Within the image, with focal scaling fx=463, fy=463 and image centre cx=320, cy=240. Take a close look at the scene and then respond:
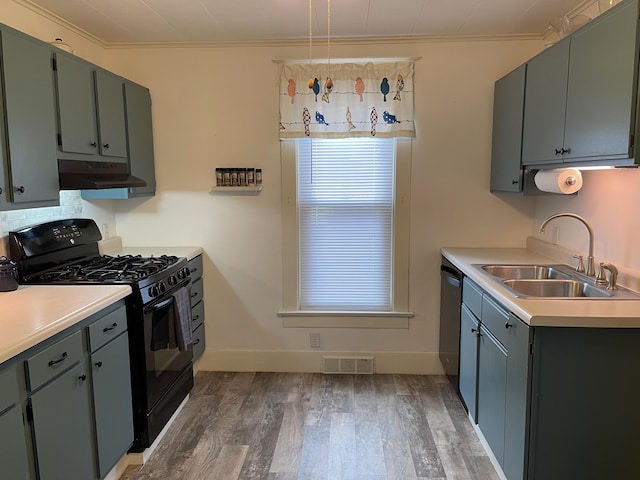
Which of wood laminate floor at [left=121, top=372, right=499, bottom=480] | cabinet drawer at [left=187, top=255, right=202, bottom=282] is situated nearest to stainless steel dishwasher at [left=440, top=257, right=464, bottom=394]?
wood laminate floor at [left=121, top=372, right=499, bottom=480]

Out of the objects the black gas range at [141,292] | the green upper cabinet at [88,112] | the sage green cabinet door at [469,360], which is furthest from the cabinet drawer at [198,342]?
the sage green cabinet door at [469,360]

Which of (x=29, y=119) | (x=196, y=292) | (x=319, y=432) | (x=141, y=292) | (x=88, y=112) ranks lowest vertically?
(x=319, y=432)

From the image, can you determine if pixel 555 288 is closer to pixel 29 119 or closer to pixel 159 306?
pixel 159 306

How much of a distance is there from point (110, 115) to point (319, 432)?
7.81 feet

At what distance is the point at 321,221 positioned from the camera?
3625 millimetres

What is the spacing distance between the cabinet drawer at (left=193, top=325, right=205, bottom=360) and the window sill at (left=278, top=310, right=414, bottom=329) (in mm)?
628

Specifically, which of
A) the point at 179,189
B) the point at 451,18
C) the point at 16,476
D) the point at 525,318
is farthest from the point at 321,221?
the point at 16,476

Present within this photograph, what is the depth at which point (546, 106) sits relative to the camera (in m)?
2.50

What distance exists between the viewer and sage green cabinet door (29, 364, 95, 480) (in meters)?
1.75

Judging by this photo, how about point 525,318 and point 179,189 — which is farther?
point 179,189

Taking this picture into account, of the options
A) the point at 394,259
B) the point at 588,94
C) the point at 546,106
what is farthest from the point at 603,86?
the point at 394,259

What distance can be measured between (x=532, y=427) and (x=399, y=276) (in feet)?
5.91

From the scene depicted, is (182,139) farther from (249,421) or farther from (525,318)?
(525,318)

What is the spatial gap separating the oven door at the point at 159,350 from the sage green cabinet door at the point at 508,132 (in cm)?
230
